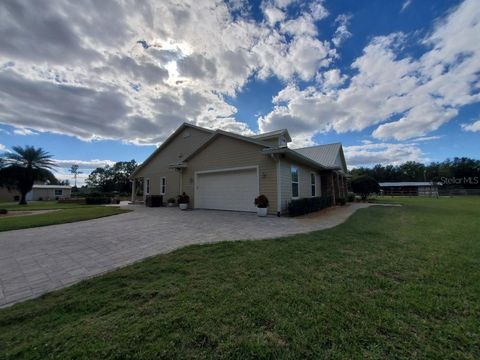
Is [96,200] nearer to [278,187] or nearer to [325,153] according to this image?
[278,187]

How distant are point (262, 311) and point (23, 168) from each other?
34.8 meters

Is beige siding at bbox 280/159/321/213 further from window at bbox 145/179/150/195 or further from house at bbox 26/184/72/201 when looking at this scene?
house at bbox 26/184/72/201

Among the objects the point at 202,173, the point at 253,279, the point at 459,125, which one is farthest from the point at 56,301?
the point at 459,125

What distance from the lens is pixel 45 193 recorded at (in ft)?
139

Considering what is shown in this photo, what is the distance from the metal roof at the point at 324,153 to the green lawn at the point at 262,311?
13.2m

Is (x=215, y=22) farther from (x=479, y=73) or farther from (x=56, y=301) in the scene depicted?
(x=479, y=73)

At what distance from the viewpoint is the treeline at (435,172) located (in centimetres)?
5547

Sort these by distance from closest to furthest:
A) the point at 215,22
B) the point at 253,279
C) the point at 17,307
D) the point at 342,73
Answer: the point at 17,307
the point at 253,279
the point at 215,22
the point at 342,73

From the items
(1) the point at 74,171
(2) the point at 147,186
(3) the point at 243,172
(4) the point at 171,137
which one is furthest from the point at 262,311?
(1) the point at 74,171

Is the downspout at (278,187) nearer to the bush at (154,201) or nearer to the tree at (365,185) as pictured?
the bush at (154,201)

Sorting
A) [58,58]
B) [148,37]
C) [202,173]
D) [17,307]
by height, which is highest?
[148,37]

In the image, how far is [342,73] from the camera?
1133 cm

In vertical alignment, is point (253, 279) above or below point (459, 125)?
below

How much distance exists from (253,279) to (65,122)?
2357 centimetres
